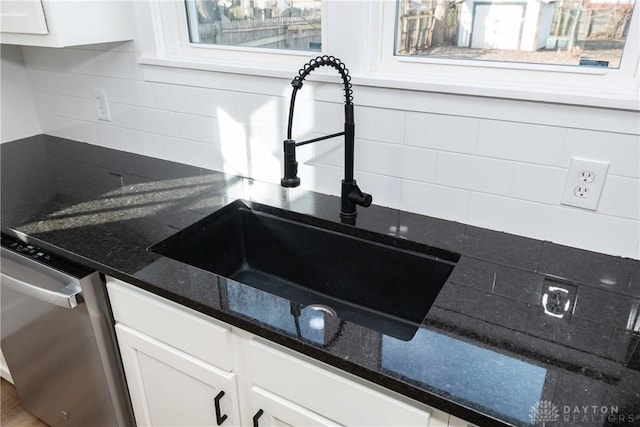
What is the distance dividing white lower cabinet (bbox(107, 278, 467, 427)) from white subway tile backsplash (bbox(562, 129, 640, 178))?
0.69m

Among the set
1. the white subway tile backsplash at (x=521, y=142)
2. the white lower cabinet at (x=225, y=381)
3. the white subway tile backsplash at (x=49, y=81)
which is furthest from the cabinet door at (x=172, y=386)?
the white subway tile backsplash at (x=49, y=81)

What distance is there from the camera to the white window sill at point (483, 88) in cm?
101

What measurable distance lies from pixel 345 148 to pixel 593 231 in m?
0.64

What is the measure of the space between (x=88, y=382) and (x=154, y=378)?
0.25m

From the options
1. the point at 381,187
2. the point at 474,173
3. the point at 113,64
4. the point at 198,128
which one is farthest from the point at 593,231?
the point at 113,64

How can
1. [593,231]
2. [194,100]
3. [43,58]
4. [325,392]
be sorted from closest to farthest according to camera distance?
[325,392]
[593,231]
[194,100]
[43,58]

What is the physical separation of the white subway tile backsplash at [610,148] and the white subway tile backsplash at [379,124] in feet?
1.36

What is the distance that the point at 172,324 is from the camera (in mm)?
1105

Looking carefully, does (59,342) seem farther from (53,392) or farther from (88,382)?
(53,392)

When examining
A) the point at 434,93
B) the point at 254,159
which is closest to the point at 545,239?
the point at 434,93

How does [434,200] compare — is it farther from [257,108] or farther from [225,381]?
[225,381]

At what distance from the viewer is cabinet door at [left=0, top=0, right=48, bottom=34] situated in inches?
53.9

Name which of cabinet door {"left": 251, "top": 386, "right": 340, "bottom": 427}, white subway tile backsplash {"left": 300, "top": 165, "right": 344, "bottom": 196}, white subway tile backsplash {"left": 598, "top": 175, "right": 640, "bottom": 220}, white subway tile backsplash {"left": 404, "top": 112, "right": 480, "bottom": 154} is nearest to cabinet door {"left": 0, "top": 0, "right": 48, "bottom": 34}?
white subway tile backsplash {"left": 300, "top": 165, "right": 344, "bottom": 196}

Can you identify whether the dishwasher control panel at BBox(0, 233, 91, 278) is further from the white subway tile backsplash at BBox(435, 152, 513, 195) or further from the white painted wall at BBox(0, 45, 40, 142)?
the white subway tile backsplash at BBox(435, 152, 513, 195)
